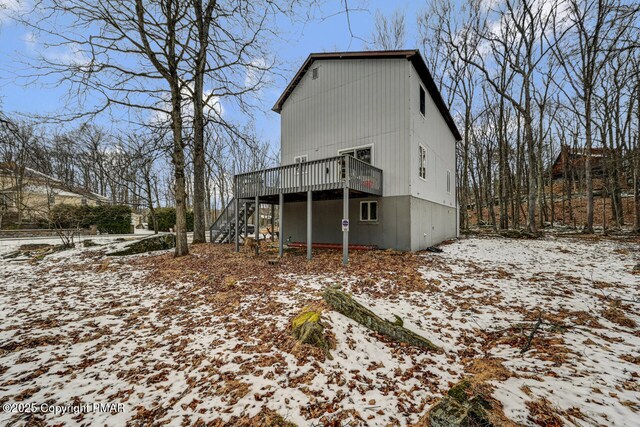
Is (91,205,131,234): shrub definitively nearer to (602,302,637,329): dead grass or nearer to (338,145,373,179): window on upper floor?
(338,145,373,179): window on upper floor

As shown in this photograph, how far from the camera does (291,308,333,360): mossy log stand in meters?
3.81

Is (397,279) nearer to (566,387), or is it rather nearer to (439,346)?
(439,346)

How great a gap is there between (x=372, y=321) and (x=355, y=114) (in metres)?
9.91

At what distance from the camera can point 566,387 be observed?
9.50 ft

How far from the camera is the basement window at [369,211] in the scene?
1158 cm

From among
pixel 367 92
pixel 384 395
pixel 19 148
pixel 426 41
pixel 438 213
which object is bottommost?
pixel 384 395

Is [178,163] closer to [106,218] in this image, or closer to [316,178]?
[316,178]

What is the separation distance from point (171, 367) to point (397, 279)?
536 cm

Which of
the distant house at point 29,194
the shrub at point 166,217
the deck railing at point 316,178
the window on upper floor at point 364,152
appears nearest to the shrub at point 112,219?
the distant house at point 29,194

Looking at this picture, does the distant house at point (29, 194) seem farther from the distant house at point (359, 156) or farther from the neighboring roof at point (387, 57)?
the neighboring roof at point (387, 57)

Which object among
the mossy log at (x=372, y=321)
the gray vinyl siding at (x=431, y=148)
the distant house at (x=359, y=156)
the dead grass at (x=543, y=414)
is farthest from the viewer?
the gray vinyl siding at (x=431, y=148)

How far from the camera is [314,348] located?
12.2ft

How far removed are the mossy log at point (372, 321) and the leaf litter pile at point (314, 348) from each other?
16 cm

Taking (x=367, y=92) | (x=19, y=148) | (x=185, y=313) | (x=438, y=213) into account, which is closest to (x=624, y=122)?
(x=438, y=213)
